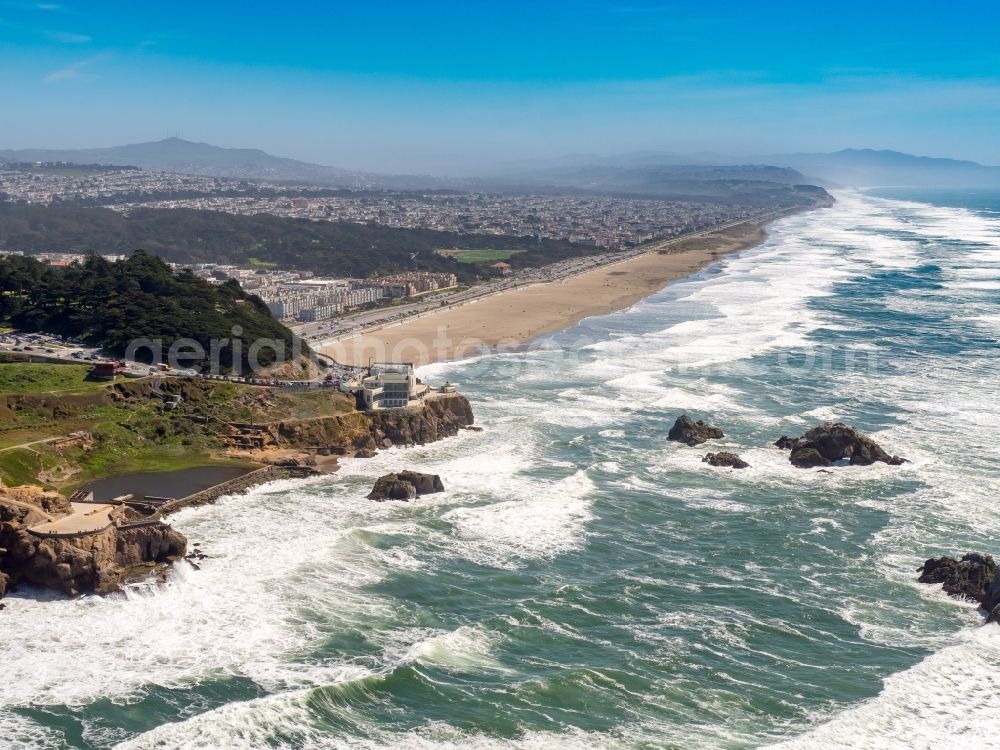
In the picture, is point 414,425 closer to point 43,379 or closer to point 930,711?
point 43,379

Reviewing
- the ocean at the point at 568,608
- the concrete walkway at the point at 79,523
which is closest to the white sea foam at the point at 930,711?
the ocean at the point at 568,608

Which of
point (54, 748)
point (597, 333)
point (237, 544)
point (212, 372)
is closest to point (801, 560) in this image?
point (237, 544)

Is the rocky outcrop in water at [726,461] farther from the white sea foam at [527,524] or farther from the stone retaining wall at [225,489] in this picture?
the stone retaining wall at [225,489]

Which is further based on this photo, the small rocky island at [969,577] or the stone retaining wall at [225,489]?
the stone retaining wall at [225,489]

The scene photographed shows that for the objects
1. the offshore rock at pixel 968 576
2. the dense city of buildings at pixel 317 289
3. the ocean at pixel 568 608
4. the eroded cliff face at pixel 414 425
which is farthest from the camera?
the dense city of buildings at pixel 317 289

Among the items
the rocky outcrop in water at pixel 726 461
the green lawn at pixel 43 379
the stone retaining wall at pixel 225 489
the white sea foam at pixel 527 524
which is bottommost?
the white sea foam at pixel 527 524

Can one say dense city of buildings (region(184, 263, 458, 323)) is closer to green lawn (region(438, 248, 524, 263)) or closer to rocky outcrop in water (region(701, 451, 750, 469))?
green lawn (region(438, 248, 524, 263))

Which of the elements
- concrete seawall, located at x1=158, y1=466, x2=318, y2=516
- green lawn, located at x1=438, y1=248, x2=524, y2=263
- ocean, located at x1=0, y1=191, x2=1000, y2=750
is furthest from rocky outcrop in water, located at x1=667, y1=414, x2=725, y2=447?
green lawn, located at x1=438, y1=248, x2=524, y2=263
